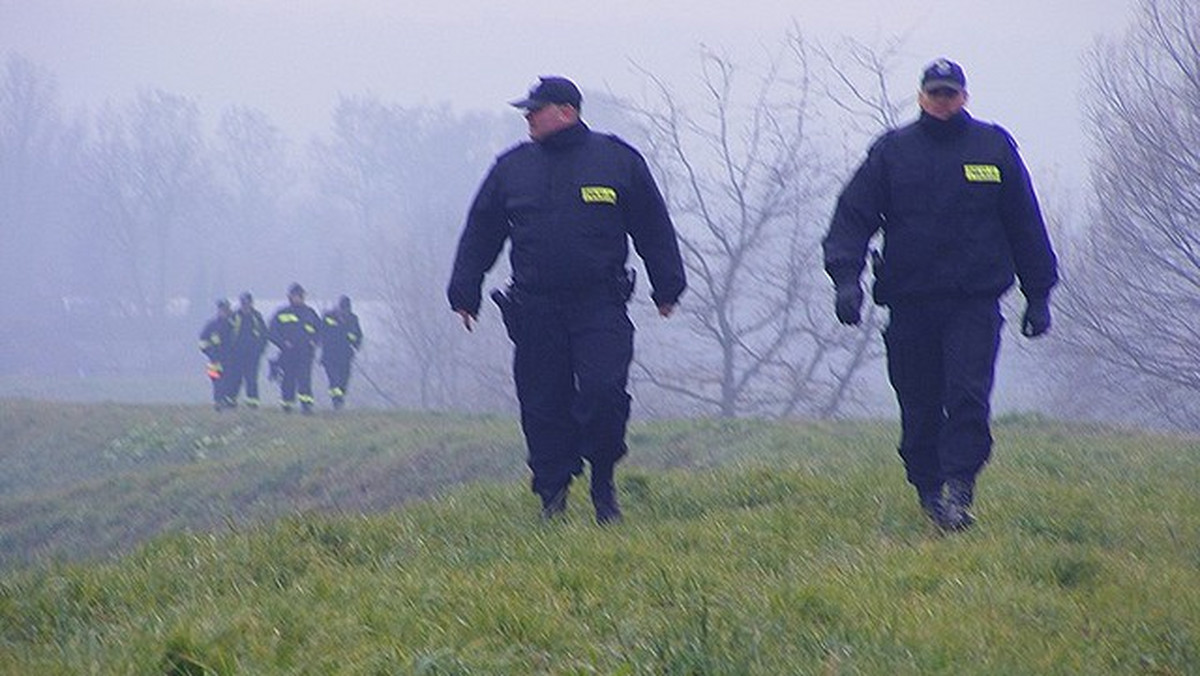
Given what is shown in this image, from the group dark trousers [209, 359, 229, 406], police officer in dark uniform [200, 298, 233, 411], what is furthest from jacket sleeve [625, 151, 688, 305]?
dark trousers [209, 359, 229, 406]

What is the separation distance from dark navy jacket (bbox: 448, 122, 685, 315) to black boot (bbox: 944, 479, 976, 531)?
1.52 meters

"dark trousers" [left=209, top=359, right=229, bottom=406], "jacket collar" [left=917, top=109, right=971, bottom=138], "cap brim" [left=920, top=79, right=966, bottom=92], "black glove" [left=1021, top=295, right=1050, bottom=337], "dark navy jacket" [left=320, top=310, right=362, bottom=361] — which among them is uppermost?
"cap brim" [left=920, top=79, right=966, bottom=92]

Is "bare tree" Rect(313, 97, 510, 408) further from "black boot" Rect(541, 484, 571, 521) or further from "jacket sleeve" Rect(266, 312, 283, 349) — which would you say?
"black boot" Rect(541, 484, 571, 521)

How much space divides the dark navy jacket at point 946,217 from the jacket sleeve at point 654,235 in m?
0.73

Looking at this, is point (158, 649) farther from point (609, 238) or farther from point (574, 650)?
A: point (609, 238)

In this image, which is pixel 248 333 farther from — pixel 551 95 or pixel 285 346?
pixel 551 95

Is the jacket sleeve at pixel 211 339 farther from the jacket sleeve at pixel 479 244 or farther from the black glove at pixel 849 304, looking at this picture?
the black glove at pixel 849 304

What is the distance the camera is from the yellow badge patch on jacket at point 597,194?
7.17 m

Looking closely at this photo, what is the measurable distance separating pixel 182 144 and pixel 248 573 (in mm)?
87025

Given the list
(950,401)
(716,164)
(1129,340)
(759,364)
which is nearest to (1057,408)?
(1129,340)

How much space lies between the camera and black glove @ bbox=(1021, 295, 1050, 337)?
6934 mm

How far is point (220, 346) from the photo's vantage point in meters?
26.8

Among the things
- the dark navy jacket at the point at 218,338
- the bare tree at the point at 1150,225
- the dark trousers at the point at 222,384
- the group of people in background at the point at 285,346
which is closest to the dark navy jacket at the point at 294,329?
the group of people in background at the point at 285,346

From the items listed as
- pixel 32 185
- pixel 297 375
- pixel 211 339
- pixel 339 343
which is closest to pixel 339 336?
pixel 339 343
